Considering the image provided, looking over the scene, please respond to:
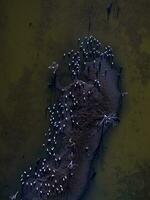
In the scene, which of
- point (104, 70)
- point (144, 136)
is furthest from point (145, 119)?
point (104, 70)

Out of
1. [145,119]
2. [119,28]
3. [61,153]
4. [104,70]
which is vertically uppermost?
[119,28]

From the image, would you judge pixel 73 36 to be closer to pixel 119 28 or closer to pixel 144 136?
pixel 119 28

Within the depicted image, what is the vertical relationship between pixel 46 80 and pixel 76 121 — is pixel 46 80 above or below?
above

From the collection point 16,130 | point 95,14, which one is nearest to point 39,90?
point 16,130

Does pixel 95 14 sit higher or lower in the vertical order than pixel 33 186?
higher
